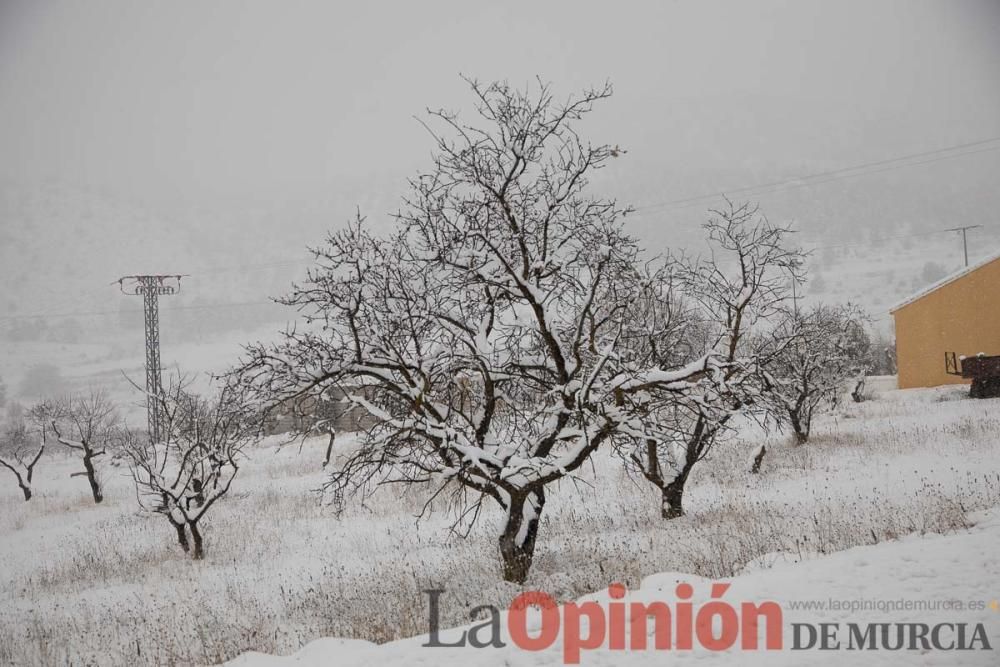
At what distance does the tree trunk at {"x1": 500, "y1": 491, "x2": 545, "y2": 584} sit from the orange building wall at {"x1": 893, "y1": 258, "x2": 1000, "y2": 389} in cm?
2398

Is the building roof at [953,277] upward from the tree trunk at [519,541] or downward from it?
upward

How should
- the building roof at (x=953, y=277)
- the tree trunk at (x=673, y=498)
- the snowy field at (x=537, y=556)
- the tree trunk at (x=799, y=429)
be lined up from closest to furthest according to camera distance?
the snowy field at (x=537, y=556) < the tree trunk at (x=673, y=498) < the tree trunk at (x=799, y=429) < the building roof at (x=953, y=277)

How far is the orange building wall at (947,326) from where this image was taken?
22.5 m

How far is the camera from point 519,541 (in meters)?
7.07

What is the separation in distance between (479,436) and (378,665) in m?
2.98

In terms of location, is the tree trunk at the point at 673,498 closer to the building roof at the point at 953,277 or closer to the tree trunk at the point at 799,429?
the tree trunk at the point at 799,429

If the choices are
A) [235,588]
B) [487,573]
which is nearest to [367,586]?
[487,573]

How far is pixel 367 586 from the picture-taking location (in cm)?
854

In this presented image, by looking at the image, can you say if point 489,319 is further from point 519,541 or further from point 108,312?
point 108,312

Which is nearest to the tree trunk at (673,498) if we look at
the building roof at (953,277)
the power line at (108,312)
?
the building roof at (953,277)

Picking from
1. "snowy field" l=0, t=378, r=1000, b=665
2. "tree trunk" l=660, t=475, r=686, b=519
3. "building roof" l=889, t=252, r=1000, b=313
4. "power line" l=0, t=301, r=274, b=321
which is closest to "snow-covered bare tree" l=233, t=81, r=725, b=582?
"snowy field" l=0, t=378, r=1000, b=665

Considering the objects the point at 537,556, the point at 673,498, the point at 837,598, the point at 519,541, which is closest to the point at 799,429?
the point at 673,498

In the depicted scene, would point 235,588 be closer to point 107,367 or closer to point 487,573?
point 487,573

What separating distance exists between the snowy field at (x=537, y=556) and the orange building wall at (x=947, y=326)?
24.8ft
